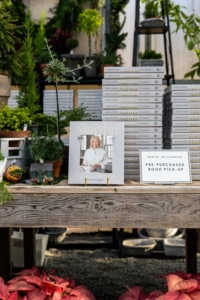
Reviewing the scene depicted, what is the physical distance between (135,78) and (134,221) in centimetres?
60

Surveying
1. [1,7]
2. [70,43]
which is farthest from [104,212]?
[70,43]

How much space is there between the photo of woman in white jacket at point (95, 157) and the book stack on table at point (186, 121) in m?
0.32

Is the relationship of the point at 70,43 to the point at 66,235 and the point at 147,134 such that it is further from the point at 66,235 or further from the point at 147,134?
the point at 147,134

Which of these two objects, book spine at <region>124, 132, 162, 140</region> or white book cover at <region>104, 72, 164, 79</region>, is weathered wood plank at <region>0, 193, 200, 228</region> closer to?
book spine at <region>124, 132, 162, 140</region>

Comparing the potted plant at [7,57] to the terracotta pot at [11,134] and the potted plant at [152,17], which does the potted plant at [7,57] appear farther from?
the potted plant at [152,17]

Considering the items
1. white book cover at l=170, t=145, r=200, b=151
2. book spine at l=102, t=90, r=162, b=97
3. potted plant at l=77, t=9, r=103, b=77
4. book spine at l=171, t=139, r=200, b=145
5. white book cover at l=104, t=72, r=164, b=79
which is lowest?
white book cover at l=170, t=145, r=200, b=151

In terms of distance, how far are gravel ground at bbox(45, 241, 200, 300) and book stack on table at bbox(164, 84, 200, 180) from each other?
59.7 inches

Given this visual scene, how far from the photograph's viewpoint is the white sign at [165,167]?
168 cm

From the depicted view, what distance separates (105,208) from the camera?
1.56 m

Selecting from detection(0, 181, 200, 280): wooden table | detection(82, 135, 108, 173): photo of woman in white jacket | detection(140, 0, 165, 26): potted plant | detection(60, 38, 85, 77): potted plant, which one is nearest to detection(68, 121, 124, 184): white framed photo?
detection(82, 135, 108, 173): photo of woman in white jacket

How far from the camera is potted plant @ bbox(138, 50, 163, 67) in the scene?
4.33m

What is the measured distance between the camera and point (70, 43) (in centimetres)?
439

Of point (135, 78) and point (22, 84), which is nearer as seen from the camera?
point (135, 78)

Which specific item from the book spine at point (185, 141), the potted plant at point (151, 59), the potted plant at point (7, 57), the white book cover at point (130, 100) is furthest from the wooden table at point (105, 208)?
the potted plant at point (151, 59)
